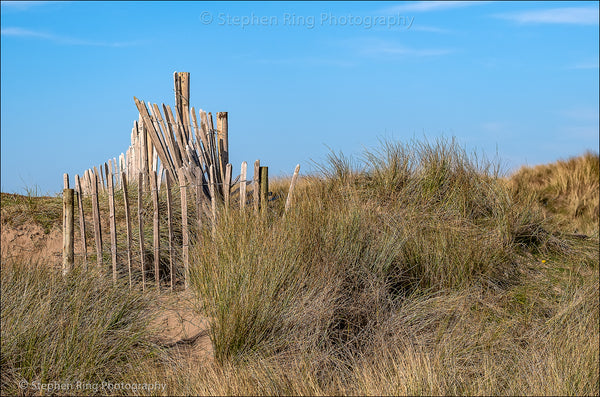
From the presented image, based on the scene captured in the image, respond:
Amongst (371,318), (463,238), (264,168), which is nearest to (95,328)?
(371,318)

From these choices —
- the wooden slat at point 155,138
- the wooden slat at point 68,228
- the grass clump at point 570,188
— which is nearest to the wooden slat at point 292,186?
the wooden slat at point 155,138

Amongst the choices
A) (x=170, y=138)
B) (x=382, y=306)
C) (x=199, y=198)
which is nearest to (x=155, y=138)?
(x=170, y=138)

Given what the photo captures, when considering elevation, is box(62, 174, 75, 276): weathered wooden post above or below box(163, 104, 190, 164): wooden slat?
below

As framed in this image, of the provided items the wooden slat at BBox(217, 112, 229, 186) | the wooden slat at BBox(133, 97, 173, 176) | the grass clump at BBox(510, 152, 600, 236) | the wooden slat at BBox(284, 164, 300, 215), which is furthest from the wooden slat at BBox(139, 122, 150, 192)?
the grass clump at BBox(510, 152, 600, 236)

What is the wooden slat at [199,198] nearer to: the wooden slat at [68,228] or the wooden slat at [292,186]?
the wooden slat at [292,186]

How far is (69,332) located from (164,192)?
131 inches

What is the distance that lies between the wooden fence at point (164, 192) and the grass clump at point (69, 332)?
0.73m

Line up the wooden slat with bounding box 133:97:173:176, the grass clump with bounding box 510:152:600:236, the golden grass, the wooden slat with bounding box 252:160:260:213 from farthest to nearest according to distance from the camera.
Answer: the grass clump with bounding box 510:152:600:236 < the wooden slat with bounding box 133:97:173:176 < the wooden slat with bounding box 252:160:260:213 < the golden grass

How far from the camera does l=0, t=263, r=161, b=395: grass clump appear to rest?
3.79 m

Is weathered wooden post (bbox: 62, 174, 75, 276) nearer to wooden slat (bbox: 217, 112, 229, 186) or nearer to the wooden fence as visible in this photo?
the wooden fence

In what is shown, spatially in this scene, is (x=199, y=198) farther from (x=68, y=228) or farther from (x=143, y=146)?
(x=143, y=146)

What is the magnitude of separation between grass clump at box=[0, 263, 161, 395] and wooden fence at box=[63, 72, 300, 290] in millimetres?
730

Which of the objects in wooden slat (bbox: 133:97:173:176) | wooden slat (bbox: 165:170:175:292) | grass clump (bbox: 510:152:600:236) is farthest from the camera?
grass clump (bbox: 510:152:600:236)

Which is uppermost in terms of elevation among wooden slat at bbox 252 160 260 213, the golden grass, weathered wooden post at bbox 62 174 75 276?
wooden slat at bbox 252 160 260 213
